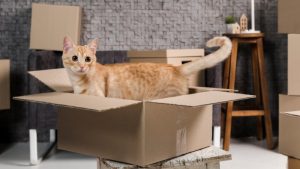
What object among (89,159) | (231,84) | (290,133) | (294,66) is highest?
(294,66)

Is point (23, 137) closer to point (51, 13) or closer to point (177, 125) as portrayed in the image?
point (51, 13)

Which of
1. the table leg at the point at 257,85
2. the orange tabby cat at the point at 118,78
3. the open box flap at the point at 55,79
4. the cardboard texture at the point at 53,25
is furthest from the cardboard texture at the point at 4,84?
the table leg at the point at 257,85

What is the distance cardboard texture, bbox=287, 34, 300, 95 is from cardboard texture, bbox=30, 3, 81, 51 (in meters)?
1.26

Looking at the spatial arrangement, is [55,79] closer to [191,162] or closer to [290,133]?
[191,162]

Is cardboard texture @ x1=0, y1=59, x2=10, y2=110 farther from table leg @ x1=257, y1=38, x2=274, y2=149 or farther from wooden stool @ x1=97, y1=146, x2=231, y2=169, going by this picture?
table leg @ x1=257, y1=38, x2=274, y2=149

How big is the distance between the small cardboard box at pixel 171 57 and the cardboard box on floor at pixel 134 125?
1.14 meters

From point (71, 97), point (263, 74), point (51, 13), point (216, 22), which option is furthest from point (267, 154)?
point (71, 97)

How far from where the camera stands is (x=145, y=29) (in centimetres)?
337

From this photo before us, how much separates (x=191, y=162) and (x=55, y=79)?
59cm

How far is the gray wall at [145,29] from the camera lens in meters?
3.29

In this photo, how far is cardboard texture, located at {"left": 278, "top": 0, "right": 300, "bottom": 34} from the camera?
1.85m

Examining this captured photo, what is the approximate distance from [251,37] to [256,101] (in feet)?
1.59

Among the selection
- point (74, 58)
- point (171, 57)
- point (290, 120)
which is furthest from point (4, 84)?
point (290, 120)

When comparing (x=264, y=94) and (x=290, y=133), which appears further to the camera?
(x=264, y=94)
